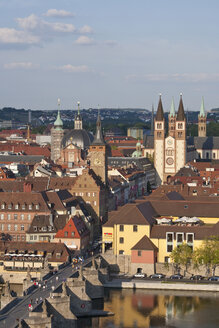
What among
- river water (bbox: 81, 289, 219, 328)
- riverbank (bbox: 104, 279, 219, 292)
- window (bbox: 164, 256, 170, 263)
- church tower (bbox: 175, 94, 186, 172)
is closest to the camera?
river water (bbox: 81, 289, 219, 328)

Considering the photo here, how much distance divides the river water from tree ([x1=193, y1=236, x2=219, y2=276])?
5.25m

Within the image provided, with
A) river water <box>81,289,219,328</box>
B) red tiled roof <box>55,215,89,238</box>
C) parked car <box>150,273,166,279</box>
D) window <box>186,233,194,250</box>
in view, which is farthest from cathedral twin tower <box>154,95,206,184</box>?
river water <box>81,289,219,328</box>

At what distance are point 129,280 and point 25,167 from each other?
91.0 m

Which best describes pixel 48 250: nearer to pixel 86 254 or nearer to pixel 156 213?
pixel 86 254

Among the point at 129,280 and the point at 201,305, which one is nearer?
the point at 201,305

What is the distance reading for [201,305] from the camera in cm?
8219

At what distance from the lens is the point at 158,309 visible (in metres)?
80.8

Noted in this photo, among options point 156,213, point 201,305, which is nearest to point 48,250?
point 156,213

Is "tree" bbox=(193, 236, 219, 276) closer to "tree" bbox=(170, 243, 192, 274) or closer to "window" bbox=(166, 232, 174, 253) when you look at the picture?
"tree" bbox=(170, 243, 192, 274)

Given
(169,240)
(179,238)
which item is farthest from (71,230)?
(179,238)

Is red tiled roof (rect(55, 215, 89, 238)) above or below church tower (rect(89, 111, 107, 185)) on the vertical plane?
below

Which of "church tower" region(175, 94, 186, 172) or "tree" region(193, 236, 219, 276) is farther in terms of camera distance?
"church tower" region(175, 94, 186, 172)

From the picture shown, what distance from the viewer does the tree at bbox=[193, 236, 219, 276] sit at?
297ft

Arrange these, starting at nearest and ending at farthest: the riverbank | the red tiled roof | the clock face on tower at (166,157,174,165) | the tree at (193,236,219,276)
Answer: the riverbank, the tree at (193,236,219,276), the red tiled roof, the clock face on tower at (166,157,174,165)
